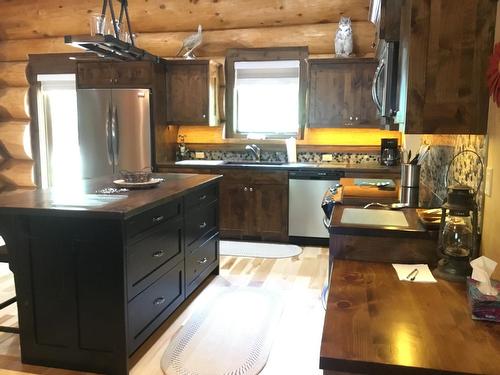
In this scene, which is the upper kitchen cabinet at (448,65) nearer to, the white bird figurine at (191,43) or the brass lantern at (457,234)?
the brass lantern at (457,234)

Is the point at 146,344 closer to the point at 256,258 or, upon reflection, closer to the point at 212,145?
the point at 256,258

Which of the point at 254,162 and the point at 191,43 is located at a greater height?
the point at 191,43

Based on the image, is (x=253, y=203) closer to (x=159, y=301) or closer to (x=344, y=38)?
(x=344, y=38)

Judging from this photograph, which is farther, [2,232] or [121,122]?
[121,122]

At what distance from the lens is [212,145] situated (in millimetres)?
5641

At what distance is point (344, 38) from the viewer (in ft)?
16.0

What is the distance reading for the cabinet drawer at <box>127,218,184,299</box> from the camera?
7.93 feet

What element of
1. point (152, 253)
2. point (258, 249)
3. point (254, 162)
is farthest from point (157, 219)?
point (254, 162)

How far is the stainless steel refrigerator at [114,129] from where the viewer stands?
16.1 ft

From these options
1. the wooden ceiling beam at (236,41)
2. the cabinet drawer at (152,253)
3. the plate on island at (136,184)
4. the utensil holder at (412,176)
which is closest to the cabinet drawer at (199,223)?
the cabinet drawer at (152,253)

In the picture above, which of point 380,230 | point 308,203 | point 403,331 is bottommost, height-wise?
point 308,203

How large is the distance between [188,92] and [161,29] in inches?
38.5

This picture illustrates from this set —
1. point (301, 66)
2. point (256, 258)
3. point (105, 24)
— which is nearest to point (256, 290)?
point (256, 258)

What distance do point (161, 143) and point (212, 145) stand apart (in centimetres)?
70
